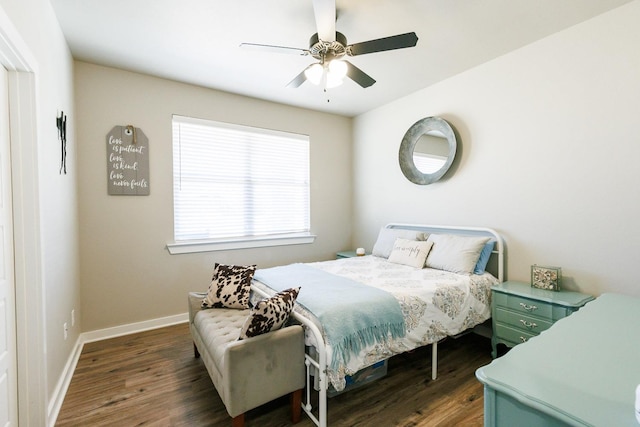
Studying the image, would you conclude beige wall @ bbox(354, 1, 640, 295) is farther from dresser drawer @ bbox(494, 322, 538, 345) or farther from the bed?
dresser drawer @ bbox(494, 322, 538, 345)

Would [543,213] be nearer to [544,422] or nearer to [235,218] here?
[544,422]

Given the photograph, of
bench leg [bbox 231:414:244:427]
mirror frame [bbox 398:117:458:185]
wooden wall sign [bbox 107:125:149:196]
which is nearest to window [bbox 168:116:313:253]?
wooden wall sign [bbox 107:125:149:196]

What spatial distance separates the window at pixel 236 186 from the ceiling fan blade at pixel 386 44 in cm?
204

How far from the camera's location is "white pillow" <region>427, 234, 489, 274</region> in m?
2.66

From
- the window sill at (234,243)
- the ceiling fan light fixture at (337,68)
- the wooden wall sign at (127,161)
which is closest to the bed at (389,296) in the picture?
the window sill at (234,243)

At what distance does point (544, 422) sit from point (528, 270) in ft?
7.14

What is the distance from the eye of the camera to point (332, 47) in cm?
200

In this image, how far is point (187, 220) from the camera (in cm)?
334

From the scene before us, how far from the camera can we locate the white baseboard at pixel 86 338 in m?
1.86

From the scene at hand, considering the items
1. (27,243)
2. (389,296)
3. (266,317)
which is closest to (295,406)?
(266,317)

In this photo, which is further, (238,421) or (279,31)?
(279,31)

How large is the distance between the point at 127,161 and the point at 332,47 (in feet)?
7.67

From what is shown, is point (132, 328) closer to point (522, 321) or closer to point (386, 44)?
point (386, 44)

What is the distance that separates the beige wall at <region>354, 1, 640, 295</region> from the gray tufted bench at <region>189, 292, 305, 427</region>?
2.19 metres
